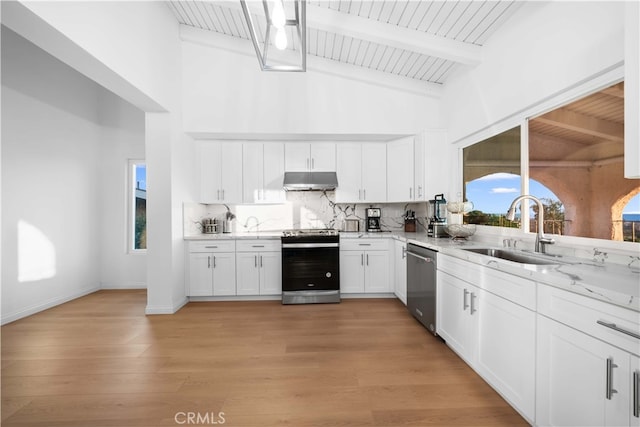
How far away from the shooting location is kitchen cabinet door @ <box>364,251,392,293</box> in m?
4.06

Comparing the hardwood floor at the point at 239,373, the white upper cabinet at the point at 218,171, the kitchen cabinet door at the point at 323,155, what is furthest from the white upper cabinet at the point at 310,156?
the hardwood floor at the point at 239,373

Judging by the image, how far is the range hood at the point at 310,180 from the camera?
4.14m

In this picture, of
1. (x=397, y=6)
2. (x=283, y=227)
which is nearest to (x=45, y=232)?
(x=283, y=227)

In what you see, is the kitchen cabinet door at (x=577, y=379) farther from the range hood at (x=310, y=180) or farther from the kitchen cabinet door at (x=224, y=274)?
the kitchen cabinet door at (x=224, y=274)

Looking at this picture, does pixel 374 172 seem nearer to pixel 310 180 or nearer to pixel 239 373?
pixel 310 180

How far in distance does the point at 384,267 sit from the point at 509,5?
3.09 meters

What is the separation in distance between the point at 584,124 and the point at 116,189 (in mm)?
5925

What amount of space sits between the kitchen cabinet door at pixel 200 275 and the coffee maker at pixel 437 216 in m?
2.95

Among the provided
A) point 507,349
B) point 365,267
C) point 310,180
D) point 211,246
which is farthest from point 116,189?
point 507,349

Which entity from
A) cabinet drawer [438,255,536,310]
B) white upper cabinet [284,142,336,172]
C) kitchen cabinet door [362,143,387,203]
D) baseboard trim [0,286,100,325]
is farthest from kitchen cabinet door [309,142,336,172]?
baseboard trim [0,286,100,325]

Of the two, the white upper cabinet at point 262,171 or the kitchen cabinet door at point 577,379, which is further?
the white upper cabinet at point 262,171

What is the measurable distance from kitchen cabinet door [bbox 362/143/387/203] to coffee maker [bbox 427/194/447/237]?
2.44 feet

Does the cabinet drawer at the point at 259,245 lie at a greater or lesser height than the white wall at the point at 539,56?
lesser

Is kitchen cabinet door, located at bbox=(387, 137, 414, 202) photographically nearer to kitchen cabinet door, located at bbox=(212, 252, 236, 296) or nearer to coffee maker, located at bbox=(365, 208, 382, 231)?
coffee maker, located at bbox=(365, 208, 382, 231)
